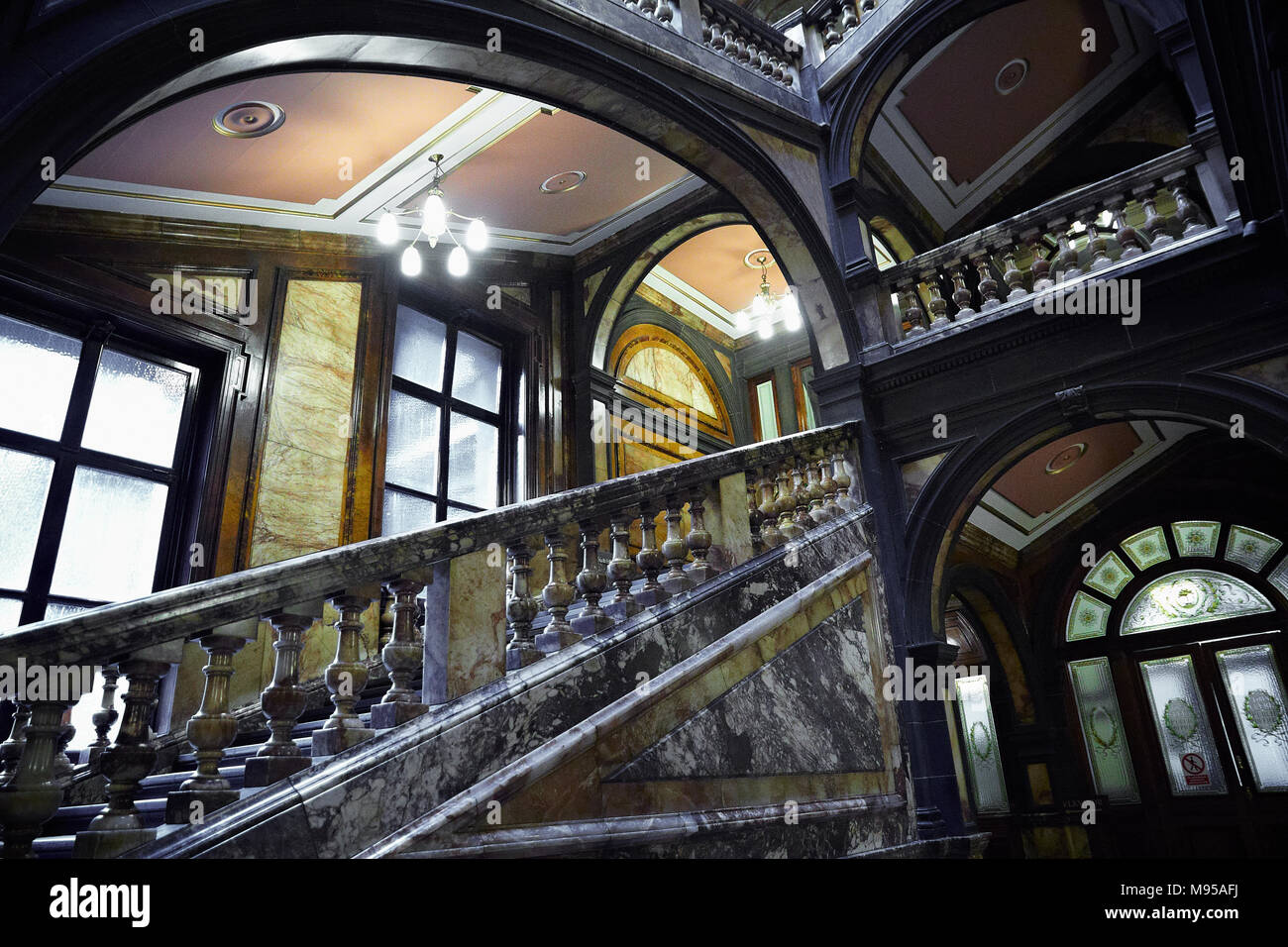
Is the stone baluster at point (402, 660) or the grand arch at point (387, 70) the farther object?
the grand arch at point (387, 70)

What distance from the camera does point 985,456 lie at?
540 centimetres

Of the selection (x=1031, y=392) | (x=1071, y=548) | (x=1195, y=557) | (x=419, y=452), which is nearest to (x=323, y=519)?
(x=419, y=452)

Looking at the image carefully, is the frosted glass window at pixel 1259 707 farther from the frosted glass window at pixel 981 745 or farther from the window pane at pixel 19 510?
the window pane at pixel 19 510

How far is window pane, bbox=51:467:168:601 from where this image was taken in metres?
4.79

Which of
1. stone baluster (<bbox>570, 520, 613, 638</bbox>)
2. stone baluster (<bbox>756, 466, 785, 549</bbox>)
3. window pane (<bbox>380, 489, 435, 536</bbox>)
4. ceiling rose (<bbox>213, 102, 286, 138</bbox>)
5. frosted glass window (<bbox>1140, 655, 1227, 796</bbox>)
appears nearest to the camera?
stone baluster (<bbox>570, 520, 613, 638</bbox>)

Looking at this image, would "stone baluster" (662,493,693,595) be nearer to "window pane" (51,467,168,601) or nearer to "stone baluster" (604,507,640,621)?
"stone baluster" (604,507,640,621)

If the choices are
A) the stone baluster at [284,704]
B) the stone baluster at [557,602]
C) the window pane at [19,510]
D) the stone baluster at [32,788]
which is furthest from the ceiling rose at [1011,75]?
the stone baluster at [32,788]

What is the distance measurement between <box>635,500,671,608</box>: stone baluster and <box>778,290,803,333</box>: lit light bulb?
18.3ft

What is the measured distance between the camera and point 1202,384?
4.72 m

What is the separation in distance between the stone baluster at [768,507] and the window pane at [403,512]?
2717mm

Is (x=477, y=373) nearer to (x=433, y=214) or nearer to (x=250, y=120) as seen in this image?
(x=433, y=214)

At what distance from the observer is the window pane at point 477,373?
23.6 feet

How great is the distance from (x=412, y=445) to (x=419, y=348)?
848mm

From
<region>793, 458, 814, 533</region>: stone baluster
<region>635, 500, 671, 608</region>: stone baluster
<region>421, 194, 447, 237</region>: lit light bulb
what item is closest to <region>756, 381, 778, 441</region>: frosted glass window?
<region>793, 458, 814, 533</region>: stone baluster
